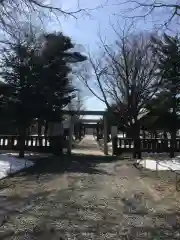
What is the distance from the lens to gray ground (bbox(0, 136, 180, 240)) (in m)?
6.15

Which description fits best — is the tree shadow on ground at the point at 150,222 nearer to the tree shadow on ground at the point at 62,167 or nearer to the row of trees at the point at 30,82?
the tree shadow on ground at the point at 62,167

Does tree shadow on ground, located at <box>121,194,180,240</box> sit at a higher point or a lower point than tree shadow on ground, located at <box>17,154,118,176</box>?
lower

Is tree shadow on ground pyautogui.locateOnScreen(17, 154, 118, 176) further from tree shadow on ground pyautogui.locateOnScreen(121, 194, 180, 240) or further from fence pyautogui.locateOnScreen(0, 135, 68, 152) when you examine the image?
tree shadow on ground pyautogui.locateOnScreen(121, 194, 180, 240)

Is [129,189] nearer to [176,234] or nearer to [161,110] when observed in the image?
[176,234]

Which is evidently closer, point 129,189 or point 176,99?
point 129,189

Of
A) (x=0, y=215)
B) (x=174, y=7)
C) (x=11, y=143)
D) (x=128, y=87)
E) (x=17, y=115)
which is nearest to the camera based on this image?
(x=0, y=215)

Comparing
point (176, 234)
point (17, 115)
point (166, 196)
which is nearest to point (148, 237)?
point (176, 234)

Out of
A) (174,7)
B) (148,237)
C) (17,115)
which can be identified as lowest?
(148,237)

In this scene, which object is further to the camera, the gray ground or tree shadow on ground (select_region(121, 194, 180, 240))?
the gray ground

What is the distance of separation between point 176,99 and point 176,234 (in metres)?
22.9

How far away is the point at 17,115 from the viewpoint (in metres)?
23.8

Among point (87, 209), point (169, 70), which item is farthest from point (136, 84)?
point (87, 209)

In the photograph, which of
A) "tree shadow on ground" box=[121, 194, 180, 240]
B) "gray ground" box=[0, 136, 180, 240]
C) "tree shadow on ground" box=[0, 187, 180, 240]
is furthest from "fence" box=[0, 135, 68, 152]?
"tree shadow on ground" box=[121, 194, 180, 240]

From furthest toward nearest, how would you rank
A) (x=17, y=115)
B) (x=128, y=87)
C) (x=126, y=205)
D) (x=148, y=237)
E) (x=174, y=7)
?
1. (x=128, y=87)
2. (x=17, y=115)
3. (x=174, y=7)
4. (x=126, y=205)
5. (x=148, y=237)
